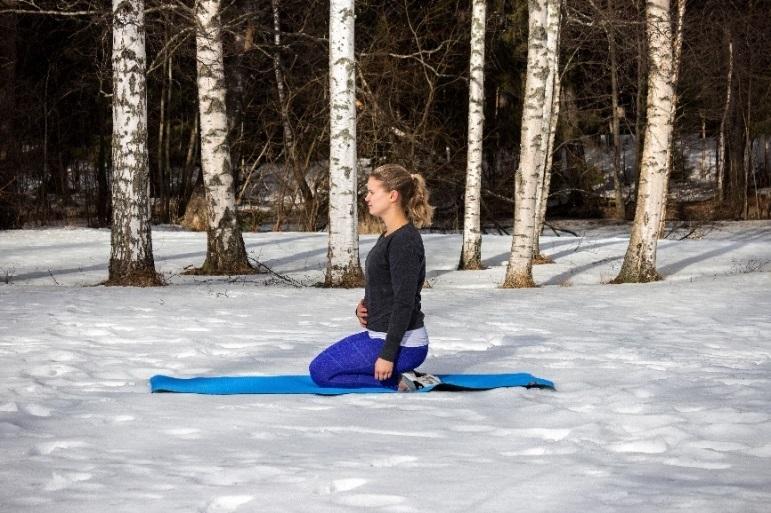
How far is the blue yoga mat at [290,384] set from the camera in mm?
6207

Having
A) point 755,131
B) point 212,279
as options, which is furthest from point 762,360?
point 755,131

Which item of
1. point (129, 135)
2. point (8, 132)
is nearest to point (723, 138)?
point (8, 132)

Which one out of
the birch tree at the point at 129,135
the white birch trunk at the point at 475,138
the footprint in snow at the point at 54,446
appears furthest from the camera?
the white birch trunk at the point at 475,138

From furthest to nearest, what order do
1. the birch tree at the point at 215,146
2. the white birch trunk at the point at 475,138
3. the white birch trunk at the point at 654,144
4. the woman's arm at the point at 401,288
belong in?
1. the white birch trunk at the point at 475,138
2. the birch tree at the point at 215,146
3. the white birch trunk at the point at 654,144
4. the woman's arm at the point at 401,288

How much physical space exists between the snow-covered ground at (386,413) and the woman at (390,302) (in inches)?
9.7

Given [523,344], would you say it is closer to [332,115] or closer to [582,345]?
[582,345]

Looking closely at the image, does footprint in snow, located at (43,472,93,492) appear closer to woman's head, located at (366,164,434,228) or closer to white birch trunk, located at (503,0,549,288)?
woman's head, located at (366,164,434,228)

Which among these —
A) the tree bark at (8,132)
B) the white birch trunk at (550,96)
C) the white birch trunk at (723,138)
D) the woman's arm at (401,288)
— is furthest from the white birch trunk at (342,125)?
the white birch trunk at (723,138)

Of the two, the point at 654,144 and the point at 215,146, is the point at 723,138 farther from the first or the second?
the point at 215,146

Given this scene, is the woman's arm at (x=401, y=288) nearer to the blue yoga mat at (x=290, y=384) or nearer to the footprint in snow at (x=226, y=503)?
the blue yoga mat at (x=290, y=384)

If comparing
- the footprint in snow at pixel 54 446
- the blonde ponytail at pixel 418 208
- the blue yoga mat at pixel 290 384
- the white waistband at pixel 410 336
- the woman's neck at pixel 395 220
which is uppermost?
the blonde ponytail at pixel 418 208

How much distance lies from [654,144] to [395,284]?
8637mm

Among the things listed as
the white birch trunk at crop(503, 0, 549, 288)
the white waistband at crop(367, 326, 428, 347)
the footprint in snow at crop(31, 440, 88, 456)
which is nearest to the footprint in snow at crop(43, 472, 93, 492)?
the footprint in snow at crop(31, 440, 88, 456)

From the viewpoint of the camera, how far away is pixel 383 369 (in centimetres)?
606
